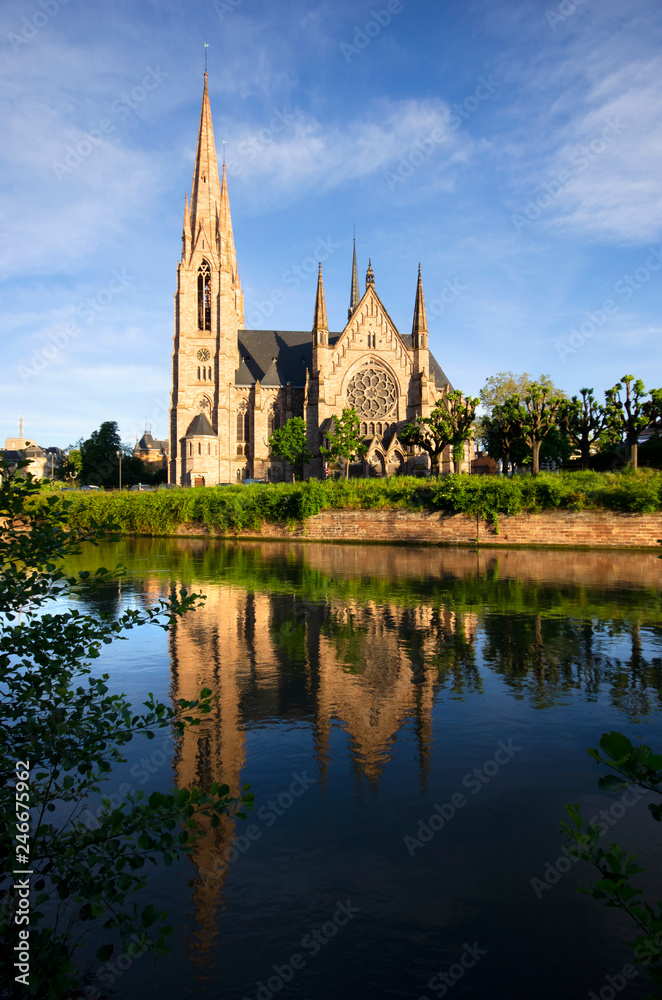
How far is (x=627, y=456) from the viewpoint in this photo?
43531 mm

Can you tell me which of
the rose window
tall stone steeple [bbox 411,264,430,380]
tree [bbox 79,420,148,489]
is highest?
tall stone steeple [bbox 411,264,430,380]

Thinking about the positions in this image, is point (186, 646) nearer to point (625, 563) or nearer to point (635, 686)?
point (635, 686)

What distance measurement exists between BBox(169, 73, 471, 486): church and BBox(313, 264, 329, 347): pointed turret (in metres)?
0.09

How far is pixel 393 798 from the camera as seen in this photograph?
17.0 feet

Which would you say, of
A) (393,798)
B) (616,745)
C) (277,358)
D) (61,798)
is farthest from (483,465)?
(616,745)

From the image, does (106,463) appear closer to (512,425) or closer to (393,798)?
→ (512,425)

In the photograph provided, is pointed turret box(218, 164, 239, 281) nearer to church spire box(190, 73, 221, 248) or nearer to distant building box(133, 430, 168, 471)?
church spire box(190, 73, 221, 248)

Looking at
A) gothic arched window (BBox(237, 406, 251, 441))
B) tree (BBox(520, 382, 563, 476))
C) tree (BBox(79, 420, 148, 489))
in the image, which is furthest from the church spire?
tree (BBox(520, 382, 563, 476))

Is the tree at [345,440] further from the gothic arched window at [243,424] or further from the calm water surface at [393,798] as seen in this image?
the calm water surface at [393,798]

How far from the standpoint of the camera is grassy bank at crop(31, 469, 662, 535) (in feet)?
98.2

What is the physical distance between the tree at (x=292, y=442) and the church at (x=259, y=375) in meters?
1.38

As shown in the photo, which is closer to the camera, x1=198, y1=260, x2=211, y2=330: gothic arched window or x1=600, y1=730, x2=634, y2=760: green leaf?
x1=600, y1=730, x2=634, y2=760: green leaf

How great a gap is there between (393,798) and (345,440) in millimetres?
45384

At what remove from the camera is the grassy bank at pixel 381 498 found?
2992 centimetres
